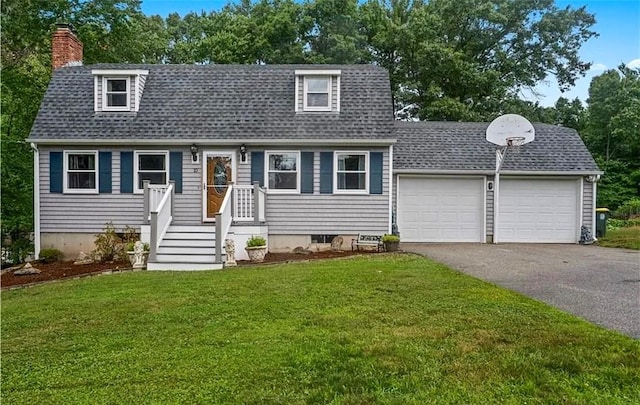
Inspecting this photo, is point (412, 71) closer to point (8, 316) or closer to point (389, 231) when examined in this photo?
point (389, 231)

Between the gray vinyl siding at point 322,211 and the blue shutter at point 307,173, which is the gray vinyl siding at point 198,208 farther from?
the blue shutter at point 307,173

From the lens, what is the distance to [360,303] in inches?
233

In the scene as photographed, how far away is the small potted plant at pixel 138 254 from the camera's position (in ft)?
32.7

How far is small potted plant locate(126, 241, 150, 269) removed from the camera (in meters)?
9.95

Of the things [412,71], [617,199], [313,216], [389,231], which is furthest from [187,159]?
[617,199]

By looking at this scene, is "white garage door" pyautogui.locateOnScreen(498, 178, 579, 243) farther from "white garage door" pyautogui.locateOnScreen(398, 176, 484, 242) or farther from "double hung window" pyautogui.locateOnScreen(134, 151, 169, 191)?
"double hung window" pyautogui.locateOnScreen(134, 151, 169, 191)

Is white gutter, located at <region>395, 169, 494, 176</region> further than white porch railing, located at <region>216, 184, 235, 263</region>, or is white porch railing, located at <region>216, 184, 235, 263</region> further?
white gutter, located at <region>395, 169, 494, 176</region>

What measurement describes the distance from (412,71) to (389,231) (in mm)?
13880

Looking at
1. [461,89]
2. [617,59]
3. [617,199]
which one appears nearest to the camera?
[461,89]

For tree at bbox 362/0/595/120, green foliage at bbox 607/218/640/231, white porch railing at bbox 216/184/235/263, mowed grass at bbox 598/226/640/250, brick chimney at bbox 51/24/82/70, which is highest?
tree at bbox 362/0/595/120

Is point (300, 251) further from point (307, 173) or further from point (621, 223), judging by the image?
point (621, 223)

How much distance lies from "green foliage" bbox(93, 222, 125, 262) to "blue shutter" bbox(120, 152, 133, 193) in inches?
51.1

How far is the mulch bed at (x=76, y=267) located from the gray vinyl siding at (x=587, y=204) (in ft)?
25.1

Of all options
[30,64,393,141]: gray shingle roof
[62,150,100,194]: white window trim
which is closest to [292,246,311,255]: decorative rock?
[30,64,393,141]: gray shingle roof
